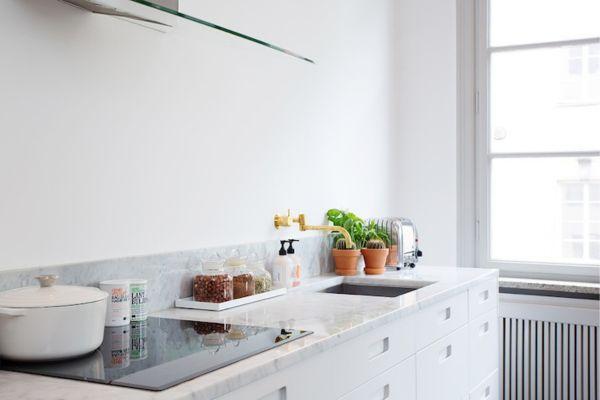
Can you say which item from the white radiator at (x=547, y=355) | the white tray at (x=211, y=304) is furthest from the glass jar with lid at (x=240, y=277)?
the white radiator at (x=547, y=355)

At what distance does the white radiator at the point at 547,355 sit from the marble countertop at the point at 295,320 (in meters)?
0.60

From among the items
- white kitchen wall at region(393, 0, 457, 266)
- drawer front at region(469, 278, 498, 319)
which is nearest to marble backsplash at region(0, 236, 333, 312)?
drawer front at region(469, 278, 498, 319)

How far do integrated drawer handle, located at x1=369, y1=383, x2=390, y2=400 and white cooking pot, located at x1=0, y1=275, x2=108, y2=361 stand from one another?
2.92ft

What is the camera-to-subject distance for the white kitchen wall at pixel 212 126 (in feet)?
5.53

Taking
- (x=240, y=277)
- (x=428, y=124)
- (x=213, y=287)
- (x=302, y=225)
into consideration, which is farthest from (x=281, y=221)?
(x=428, y=124)

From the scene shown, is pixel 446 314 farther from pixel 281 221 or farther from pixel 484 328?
pixel 281 221

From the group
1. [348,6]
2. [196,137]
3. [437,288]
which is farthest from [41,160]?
[348,6]

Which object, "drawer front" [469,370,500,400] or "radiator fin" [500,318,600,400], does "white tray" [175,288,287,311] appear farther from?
"radiator fin" [500,318,600,400]

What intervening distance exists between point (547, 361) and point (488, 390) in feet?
1.99

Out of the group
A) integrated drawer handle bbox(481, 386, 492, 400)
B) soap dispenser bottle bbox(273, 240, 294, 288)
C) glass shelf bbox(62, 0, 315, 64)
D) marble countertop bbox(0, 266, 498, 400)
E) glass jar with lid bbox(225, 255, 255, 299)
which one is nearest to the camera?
marble countertop bbox(0, 266, 498, 400)

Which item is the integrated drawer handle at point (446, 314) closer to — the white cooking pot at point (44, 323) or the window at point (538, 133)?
the window at point (538, 133)

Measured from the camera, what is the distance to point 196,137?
2.25 metres

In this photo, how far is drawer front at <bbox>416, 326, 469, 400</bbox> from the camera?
233 centimetres

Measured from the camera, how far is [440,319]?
250 cm
